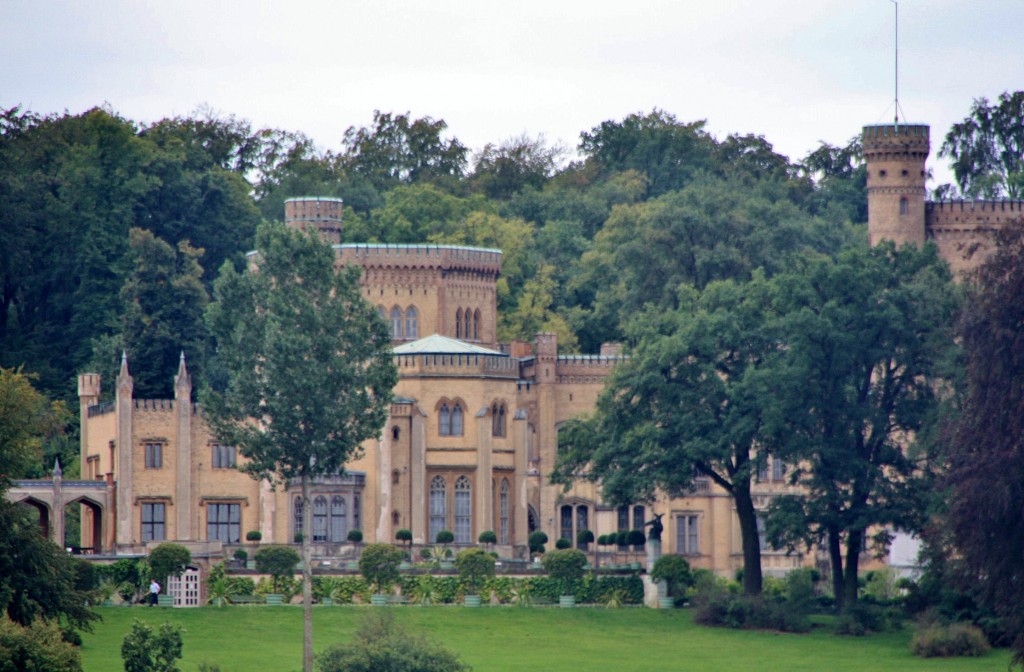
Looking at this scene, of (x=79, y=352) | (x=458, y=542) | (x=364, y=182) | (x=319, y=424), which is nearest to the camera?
(x=319, y=424)

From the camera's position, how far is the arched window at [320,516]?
267ft

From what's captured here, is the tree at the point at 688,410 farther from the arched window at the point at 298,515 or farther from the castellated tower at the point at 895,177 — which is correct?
the castellated tower at the point at 895,177

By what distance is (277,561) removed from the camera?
2810 inches

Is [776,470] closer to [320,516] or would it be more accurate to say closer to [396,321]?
[396,321]

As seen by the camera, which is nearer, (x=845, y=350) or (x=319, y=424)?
(x=319, y=424)

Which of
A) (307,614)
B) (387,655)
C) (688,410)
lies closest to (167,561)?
Result: (307,614)

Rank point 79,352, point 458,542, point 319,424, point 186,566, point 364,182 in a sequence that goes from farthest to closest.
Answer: point 364,182 → point 79,352 → point 458,542 → point 186,566 → point 319,424

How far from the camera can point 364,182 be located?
124 m

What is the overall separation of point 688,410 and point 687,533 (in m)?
11.5

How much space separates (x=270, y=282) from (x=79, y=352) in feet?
125

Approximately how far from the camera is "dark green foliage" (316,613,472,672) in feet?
182

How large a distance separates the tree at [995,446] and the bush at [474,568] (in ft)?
60.2

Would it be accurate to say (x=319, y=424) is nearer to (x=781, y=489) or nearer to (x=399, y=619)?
(x=399, y=619)

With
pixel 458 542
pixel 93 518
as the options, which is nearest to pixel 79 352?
pixel 93 518
